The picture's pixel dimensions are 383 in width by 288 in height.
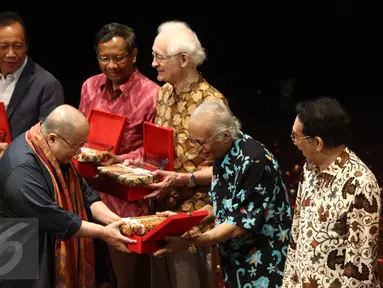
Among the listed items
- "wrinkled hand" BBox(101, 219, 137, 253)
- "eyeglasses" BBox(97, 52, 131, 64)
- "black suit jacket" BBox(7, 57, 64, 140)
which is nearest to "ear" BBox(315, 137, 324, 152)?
"wrinkled hand" BBox(101, 219, 137, 253)

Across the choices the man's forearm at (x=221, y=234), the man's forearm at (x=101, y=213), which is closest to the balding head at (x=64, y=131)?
the man's forearm at (x=101, y=213)

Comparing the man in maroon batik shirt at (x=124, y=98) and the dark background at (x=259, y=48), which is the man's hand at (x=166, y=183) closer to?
the man in maroon batik shirt at (x=124, y=98)

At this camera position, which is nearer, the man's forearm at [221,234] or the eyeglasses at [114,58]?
the man's forearm at [221,234]

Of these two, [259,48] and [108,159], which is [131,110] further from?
[259,48]

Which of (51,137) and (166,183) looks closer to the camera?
(51,137)

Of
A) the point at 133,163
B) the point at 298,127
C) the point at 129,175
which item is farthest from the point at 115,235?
the point at 298,127

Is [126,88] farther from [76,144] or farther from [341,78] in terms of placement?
[341,78]

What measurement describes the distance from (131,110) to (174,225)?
4.17 feet

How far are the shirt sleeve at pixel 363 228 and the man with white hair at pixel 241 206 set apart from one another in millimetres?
532

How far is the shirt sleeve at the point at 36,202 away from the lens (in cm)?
364

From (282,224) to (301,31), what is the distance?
A: 6.85m

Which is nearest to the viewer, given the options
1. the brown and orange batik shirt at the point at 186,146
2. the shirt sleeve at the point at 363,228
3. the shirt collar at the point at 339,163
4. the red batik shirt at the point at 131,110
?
the shirt sleeve at the point at 363,228

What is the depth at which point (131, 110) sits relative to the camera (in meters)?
4.64

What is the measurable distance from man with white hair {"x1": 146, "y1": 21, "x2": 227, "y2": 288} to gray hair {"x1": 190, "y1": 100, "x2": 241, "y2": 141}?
594mm
